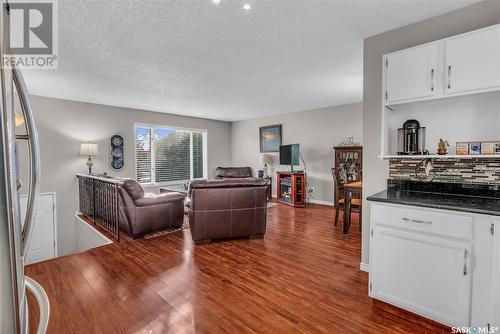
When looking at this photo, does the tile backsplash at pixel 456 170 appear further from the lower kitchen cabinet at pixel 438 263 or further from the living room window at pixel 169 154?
the living room window at pixel 169 154

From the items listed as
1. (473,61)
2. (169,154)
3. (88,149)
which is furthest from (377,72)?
(169,154)

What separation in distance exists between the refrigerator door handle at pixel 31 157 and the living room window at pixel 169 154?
18.2ft

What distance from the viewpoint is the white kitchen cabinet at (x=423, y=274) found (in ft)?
5.18

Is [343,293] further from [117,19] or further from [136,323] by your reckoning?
[117,19]

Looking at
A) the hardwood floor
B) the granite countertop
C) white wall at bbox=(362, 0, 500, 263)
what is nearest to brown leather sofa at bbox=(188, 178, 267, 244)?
the hardwood floor

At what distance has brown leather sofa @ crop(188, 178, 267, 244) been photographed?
3301mm

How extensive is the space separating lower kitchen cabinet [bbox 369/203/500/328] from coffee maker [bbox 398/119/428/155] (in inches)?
26.3

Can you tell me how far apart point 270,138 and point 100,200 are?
4.56m

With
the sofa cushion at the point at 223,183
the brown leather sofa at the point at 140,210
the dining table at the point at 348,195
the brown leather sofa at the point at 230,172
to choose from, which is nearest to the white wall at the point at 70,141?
the brown leather sofa at the point at 140,210

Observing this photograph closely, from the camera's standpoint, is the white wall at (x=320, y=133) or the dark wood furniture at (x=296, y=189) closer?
the white wall at (x=320, y=133)

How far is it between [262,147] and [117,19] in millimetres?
5489

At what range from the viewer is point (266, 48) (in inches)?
105

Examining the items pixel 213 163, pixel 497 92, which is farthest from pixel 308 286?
pixel 213 163

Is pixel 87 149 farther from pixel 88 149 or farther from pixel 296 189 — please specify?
pixel 296 189
